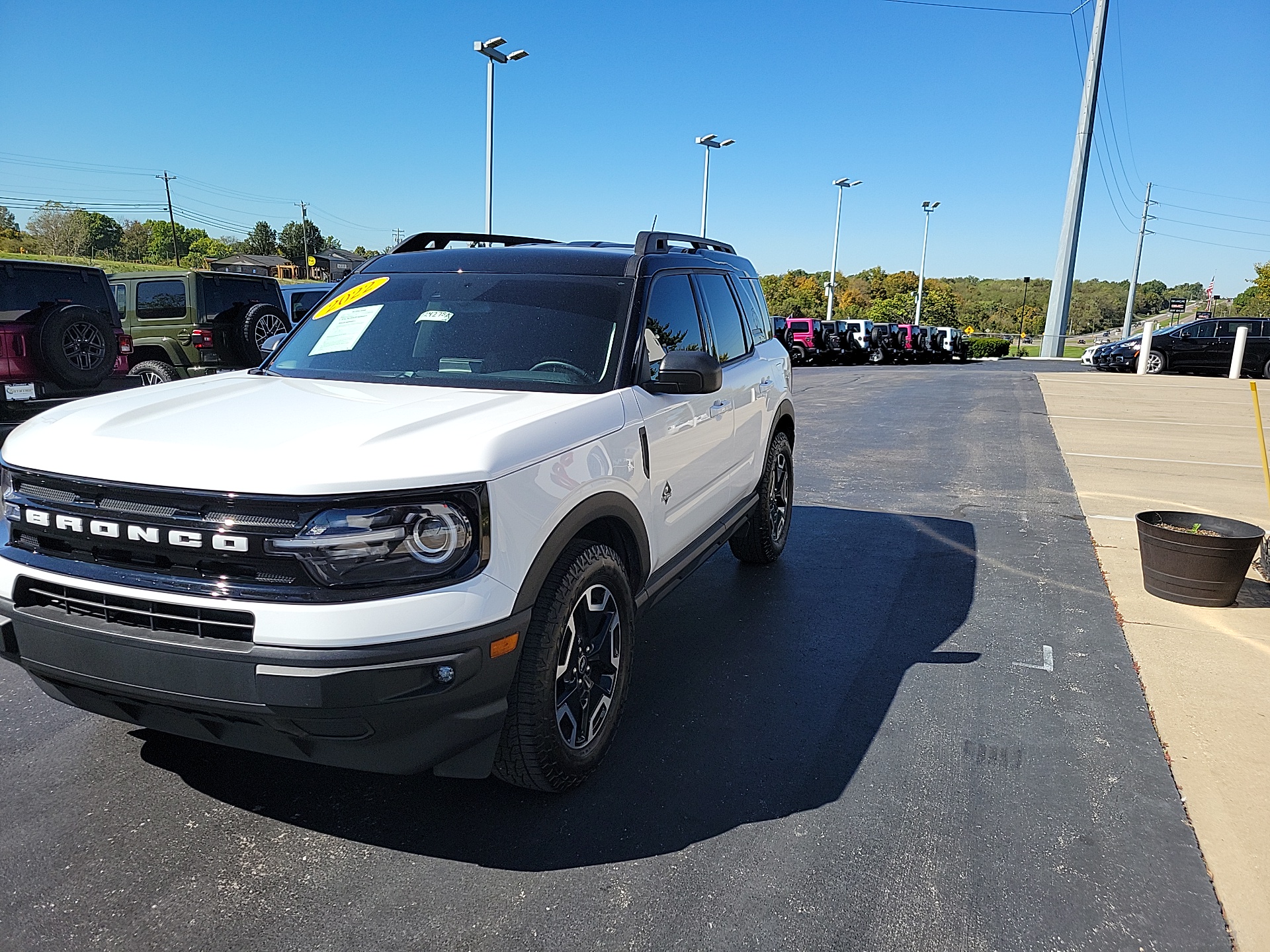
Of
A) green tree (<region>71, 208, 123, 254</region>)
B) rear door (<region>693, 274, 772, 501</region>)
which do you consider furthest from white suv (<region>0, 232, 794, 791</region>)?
green tree (<region>71, 208, 123, 254</region>)

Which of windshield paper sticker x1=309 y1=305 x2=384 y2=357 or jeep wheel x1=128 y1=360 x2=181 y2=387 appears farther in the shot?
jeep wheel x1=128 y1=360 x2=181 y2=387

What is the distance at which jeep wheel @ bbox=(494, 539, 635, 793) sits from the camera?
2.80 metres

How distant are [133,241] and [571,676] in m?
150

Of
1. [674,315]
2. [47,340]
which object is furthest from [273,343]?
[47,340]

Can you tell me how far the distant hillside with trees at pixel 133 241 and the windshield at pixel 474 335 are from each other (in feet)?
298

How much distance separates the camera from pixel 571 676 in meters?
3.08

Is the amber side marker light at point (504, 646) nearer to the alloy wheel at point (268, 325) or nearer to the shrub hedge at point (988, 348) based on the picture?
the alloy wheel at point (268, 325)

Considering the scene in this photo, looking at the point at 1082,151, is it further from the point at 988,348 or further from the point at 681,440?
the point at 681,440

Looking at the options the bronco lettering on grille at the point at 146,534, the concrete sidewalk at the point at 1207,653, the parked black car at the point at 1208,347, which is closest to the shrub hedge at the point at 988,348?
the parked black car at the point at 1208,347

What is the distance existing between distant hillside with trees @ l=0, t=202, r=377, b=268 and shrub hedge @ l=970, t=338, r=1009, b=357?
3048 inches

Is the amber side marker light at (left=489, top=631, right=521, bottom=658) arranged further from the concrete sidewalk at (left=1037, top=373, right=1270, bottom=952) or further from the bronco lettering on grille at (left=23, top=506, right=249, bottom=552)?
the concrete sidewalk at (left=1037, top=373, right=1270, bottom=952)

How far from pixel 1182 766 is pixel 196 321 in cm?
1307

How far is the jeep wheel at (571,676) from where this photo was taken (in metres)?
2.80

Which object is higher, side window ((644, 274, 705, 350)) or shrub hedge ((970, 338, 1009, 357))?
side window ((644, 274, 705, 350))
